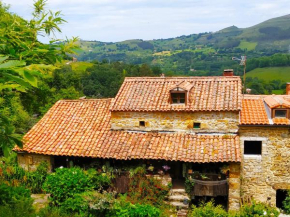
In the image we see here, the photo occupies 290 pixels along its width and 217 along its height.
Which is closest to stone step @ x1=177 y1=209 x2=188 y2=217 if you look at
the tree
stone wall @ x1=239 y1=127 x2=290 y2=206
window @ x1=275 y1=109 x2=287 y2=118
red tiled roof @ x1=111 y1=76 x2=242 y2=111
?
stone wall @ x1=239 y1=127 x2=290 y2=206

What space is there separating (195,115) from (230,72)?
559 cm

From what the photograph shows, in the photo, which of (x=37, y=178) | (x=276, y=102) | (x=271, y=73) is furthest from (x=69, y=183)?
(x=271, y=73)

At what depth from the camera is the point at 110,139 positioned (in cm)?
1725

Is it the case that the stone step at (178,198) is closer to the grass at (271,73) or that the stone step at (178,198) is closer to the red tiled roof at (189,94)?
the red tiled roof at (189,94)

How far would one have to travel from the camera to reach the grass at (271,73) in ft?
302

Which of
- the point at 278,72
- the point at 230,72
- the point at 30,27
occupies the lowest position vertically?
the point at 278,72

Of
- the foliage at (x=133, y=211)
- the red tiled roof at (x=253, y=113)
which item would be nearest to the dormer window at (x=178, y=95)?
the red tiled roof at (x=253, y=113)

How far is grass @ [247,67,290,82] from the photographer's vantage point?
302 feet

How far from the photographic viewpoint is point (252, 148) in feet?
56.1

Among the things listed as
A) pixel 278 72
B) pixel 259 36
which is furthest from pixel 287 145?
pixel 259 36

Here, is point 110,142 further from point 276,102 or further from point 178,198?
point 276,102

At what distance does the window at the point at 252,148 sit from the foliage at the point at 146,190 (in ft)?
15.5

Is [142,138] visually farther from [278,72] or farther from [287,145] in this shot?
[278,72]

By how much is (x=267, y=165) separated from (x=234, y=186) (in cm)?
241
